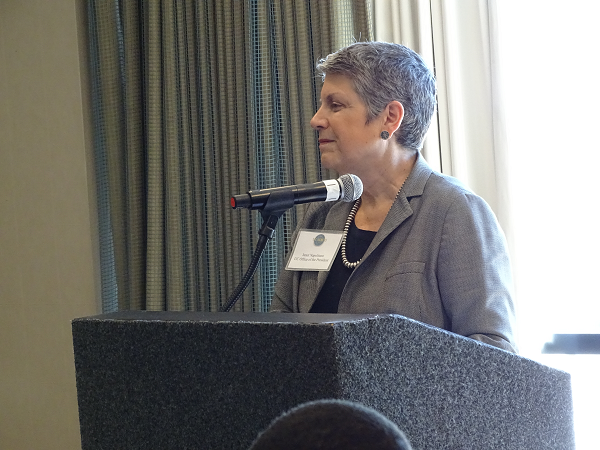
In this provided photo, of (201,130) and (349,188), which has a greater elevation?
(201,130)

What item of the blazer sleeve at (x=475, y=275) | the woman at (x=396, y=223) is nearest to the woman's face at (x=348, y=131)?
the woman at (x=396, y=223)

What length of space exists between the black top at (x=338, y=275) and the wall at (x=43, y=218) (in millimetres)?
1595

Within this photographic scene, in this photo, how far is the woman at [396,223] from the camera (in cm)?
148

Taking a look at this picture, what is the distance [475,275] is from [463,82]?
1150 millimetres

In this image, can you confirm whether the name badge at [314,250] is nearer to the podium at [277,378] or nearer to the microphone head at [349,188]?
the microphone head at [349,188]

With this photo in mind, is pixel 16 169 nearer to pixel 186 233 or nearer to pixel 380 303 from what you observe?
pixel 186 233

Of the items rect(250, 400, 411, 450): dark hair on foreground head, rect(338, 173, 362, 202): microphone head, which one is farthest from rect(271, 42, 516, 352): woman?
rect(250, 400, 411, 450): dark hair on foreground head

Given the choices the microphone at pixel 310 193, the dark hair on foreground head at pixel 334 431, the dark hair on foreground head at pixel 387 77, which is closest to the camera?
the dark hair on foreground head at pixel 334 431

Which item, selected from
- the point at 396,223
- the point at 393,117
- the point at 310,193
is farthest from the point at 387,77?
the point at 310,193

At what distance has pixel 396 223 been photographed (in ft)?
5.24

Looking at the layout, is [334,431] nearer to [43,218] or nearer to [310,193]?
[310,193]

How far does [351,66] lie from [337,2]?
0.75 metres

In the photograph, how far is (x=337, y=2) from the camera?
239 cm

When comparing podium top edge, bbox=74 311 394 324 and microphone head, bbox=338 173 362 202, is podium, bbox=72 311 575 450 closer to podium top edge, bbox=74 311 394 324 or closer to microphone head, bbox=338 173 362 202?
podium top edge, bbox=74 311 394 324
